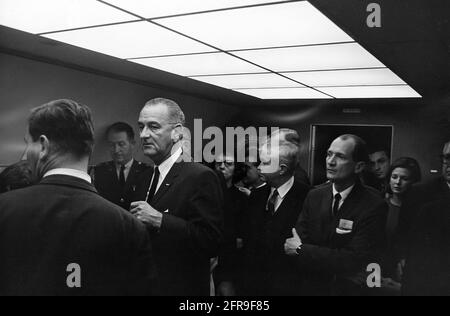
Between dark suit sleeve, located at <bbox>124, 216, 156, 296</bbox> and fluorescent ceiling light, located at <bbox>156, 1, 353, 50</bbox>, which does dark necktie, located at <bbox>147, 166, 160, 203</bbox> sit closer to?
dark suit sleeve, located at <bbox>124, 216, 156, 296</bbox>

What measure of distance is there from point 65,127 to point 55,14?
1.63 feet

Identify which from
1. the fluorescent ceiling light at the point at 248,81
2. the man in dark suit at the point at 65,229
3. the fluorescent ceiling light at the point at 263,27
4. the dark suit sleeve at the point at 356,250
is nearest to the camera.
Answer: the man in dark suit at the point at 65,229

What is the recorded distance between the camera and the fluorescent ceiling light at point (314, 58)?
1.50 meters

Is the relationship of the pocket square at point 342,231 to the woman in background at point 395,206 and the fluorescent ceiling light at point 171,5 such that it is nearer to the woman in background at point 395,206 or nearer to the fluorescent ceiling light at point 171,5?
the woman in background at point 395,206

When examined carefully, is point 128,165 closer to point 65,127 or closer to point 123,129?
point 123,129

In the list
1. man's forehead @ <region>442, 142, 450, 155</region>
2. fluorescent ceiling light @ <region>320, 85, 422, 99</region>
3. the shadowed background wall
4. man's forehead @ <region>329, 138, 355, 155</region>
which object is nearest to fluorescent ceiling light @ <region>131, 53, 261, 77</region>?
the shadowed background wall

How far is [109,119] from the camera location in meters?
1.57

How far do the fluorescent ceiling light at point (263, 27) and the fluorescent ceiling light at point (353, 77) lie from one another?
0.50 feet

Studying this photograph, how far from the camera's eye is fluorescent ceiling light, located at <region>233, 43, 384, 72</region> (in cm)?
150

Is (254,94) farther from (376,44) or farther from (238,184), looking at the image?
(376,44)

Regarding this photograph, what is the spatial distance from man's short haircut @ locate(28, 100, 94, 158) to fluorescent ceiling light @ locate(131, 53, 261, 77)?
1.31 ft

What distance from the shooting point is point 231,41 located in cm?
156

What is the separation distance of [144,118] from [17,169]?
1.82 feet

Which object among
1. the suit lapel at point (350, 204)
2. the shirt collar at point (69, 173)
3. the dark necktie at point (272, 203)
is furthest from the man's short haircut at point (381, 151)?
the shirt collar at point (69, 173)
